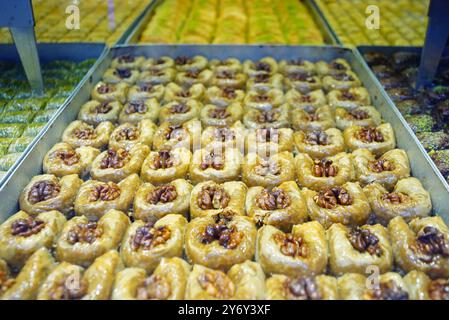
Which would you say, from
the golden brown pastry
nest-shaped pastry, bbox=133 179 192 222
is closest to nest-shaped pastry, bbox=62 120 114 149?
nest-shaped pastry, bbox=133 179 192 222

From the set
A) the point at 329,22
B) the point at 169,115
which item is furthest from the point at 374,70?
the point at 169,115

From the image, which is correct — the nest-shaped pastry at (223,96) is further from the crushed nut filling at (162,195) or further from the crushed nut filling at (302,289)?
the crushed nut filling at (302,289)

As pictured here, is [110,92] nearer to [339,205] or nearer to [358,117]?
[358,117]

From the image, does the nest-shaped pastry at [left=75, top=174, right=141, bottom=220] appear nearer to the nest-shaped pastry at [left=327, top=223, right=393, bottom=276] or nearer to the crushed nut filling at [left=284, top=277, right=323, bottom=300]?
the crushed nut filling at [left=284, top=277, right=323, bottom=300]

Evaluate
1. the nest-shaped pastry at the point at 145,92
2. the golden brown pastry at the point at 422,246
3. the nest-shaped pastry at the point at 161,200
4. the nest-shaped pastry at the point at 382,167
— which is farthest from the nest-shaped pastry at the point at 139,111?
the golden brown pastry at the point at 422,246
